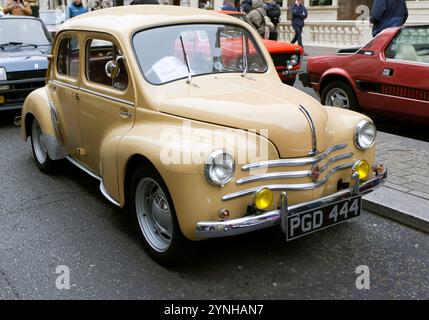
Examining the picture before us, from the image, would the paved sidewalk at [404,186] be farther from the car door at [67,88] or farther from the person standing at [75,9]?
the person standing at [75,9]

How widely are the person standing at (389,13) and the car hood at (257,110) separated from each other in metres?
6.12

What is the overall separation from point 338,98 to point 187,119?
4.47m

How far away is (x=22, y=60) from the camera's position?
8.06m

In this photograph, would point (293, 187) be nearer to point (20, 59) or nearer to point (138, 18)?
point (138, 18)

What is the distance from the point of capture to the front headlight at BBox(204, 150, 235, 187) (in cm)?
310

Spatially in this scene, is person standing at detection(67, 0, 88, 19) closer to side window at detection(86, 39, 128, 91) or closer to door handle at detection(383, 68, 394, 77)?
door handle at detection(383, 68, 394, 77)

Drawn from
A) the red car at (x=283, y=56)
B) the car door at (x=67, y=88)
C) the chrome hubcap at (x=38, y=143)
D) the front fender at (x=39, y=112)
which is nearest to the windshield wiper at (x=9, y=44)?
the front fender at (x=39, y=112)

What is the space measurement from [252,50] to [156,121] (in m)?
1.43

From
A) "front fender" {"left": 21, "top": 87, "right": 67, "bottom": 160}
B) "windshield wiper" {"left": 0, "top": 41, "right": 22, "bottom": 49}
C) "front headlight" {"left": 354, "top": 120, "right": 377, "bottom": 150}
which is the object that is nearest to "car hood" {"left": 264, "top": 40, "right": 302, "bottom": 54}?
"windshield wiper" {"left": 0, "top": 41, "right": 22, "bottom": 49}

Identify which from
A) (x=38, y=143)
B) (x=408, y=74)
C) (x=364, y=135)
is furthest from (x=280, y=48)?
(x=364, y=135)

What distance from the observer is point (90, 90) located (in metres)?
4.49

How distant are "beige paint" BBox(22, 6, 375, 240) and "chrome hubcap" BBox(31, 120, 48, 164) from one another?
3.62 ft

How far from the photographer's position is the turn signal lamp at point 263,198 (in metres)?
3.21
